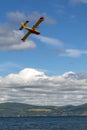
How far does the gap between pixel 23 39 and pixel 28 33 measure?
218 centimetres

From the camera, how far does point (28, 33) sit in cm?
7162

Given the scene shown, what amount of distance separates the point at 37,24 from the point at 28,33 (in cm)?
369

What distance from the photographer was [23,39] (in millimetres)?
70250

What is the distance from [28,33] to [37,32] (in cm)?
424

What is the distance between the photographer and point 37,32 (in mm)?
67875

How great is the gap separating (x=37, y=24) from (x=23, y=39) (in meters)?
4.38

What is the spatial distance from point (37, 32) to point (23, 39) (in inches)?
157

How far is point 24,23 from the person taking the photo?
70.2 meters

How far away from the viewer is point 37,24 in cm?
6894
